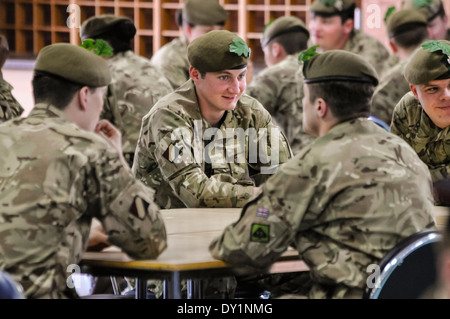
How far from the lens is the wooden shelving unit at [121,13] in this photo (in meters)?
8.49

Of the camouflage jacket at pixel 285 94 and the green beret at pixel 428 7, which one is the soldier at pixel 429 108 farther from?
the green beret at pixel 428 7

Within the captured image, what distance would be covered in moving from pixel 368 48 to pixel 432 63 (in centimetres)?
322

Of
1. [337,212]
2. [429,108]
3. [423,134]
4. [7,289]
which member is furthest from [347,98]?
[423,134]

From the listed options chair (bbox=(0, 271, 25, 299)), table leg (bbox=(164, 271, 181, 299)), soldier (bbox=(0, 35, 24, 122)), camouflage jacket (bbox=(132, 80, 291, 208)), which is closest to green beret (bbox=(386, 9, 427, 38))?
camouflage jacket (bbox=(132, 80, 291, 208))

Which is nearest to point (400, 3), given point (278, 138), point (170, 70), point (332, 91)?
point (170, 70)

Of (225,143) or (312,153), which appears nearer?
(312,153)

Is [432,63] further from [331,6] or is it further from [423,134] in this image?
[331,6]

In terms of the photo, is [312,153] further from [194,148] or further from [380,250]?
[194,148]

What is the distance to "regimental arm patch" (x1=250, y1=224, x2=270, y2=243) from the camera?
238 centimetres

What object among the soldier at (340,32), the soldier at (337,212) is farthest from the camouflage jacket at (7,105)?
the soldier at (340,32)

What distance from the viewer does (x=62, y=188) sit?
234cm

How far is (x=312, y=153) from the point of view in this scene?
242 cm

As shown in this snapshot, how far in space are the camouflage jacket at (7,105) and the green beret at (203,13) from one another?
2254 mm
